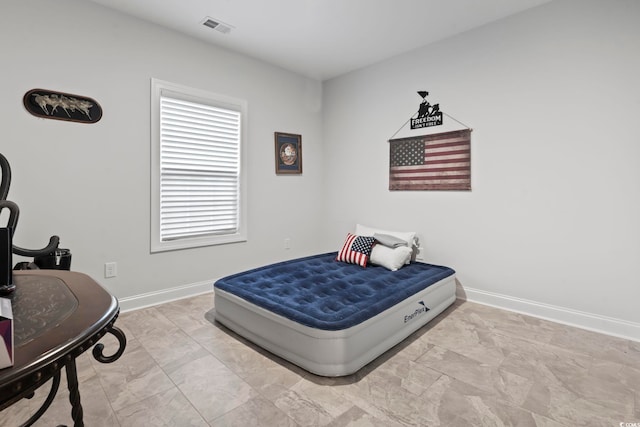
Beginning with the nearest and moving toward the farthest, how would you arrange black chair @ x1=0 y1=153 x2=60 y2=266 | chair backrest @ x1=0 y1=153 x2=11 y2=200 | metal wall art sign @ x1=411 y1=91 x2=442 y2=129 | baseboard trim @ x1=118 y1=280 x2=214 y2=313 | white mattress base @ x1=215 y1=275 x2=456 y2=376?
1. black chair @ x1=0 y1=153 x2=60 y2=266
2. chair backrest @ x1=0 y1=153 x2=11 y2=200
3. white mattress base @ x1=215 y1=275 x2=456 y2=376
4. baseboard trim @ x1=118 y1=280 x2=214 y2=313
5. metal wall art sign @ x1=411 y1=91 x2=442 y2=129

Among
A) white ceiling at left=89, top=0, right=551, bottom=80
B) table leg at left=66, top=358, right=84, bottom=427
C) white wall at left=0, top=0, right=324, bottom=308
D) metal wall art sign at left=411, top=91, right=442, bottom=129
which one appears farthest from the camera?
metal wall art sign at left=411, top=91, right=442, bottom=129

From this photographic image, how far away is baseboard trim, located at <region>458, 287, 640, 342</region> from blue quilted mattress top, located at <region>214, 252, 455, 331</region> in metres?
0.40

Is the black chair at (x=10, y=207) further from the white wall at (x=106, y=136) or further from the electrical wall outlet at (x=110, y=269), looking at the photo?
the electrical wall outlet at (x=110, y=269)

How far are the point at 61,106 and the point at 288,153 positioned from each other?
2352 millimetres

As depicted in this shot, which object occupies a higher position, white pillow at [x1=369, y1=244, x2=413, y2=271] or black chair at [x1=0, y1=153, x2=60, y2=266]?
black chair at [x1=0, y1=153, x2=60, y2=266]

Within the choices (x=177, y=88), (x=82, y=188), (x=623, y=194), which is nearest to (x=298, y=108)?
(x=177, y=88)

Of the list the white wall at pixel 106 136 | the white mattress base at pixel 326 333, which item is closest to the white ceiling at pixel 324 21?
the white wall at pixel 106 136

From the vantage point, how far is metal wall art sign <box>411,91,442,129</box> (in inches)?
138

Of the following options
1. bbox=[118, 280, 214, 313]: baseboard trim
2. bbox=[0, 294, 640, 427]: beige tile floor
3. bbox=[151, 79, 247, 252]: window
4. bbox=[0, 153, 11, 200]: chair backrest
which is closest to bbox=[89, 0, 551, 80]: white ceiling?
bbox=[151, 79, 247, 252]: window

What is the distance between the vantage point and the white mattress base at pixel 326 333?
1.94 m

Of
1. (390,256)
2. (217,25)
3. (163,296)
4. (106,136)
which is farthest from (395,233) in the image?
(106,136)

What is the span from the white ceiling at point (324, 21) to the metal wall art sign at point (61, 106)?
87cm

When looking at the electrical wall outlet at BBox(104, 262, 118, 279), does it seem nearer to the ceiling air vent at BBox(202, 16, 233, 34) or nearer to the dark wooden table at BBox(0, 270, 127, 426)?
the dark wooden table at BBox(0, 270, 127, 426)

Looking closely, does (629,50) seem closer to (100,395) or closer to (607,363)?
(607,363)
